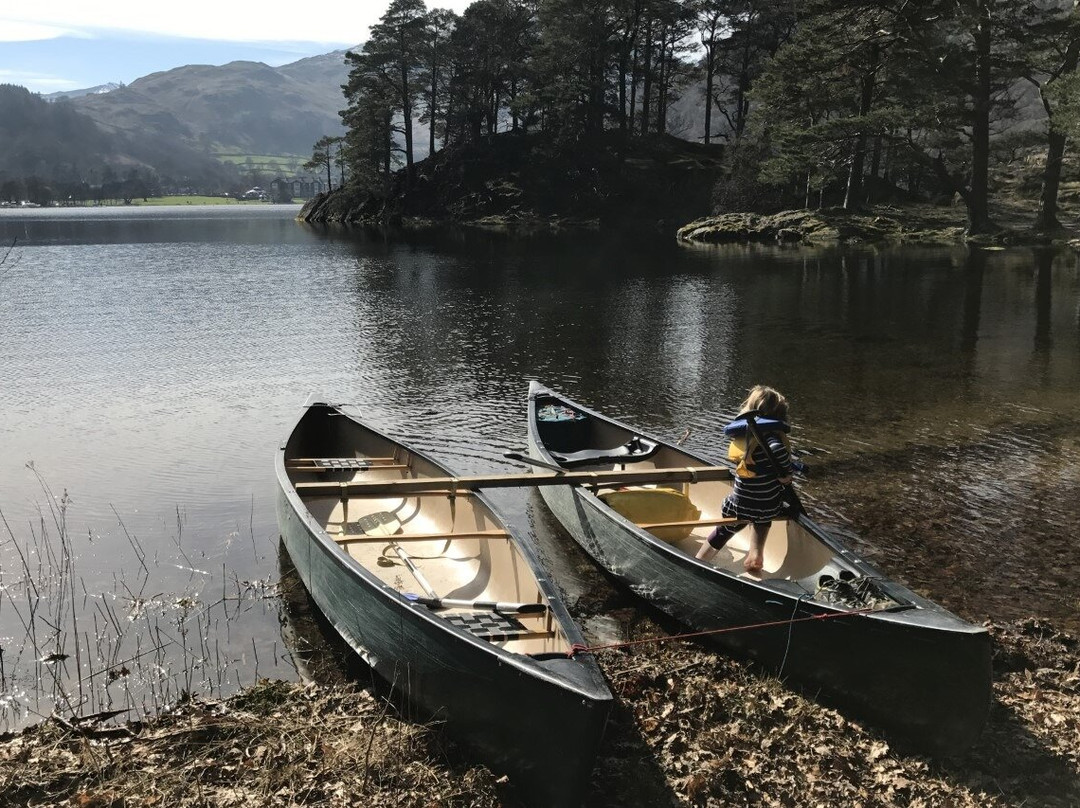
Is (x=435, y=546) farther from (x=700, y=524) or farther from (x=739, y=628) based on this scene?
(x=739, y=628)

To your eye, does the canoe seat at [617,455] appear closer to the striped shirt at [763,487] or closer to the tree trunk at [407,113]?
the striped shirt at [763,487]

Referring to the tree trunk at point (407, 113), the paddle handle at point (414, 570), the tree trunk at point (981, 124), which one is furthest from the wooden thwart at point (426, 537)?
the tree trunk at point (407, 113)

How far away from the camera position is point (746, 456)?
27.3 ft

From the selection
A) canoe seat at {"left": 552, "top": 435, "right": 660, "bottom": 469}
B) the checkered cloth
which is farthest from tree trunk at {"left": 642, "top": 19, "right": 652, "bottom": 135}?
the checkered cloth

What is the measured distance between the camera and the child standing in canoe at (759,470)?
8195 mm

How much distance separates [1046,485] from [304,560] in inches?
401

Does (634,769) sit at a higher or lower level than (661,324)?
lower

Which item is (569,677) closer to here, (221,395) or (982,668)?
(982,668)

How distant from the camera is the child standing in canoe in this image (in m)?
8.20

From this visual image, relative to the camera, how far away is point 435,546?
31.8 ft

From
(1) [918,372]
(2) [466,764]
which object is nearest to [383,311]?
(1) [918,372]

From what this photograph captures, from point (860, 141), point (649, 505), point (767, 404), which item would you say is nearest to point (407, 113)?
point (860, 141)

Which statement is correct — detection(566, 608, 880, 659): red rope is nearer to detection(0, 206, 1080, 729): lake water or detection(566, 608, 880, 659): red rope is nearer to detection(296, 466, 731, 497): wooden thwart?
detection(0, 206, 1080, 729): lake water

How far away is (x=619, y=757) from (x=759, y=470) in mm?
3201
